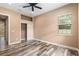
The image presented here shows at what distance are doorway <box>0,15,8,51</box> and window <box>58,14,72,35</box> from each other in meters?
1.25

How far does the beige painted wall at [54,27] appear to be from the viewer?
1992 millimetres

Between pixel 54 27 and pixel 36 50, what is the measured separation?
2.28 ft

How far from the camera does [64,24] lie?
210cm

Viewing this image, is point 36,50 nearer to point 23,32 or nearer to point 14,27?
point 23,32

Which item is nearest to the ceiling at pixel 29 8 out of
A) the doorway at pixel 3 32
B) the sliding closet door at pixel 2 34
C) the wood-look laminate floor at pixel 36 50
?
the doorway at pixel 3 32

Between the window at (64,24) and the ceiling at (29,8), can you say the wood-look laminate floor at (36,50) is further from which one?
the ceiling at (29,8)

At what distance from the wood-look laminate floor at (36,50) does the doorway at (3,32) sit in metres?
0.12

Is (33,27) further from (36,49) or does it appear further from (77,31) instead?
(77,31)

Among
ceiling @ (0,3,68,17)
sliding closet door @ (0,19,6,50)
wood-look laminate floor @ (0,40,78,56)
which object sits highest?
ceiling @ (0,3,68,17)

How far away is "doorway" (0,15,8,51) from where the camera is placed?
6.66 feet

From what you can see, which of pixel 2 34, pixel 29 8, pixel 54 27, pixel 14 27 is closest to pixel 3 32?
pixel 2 34

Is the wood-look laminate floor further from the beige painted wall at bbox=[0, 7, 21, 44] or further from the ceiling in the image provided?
the ceiling

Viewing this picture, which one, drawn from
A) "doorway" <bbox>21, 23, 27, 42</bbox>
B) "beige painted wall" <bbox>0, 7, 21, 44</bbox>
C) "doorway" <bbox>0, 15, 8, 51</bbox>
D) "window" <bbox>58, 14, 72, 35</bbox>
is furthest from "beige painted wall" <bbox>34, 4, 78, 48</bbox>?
"doorway" <bbox>0, 15, 8, 51</bbox>

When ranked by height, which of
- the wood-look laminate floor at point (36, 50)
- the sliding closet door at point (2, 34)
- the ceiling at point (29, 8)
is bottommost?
the wood-look laminate floor at point (36, 50)
